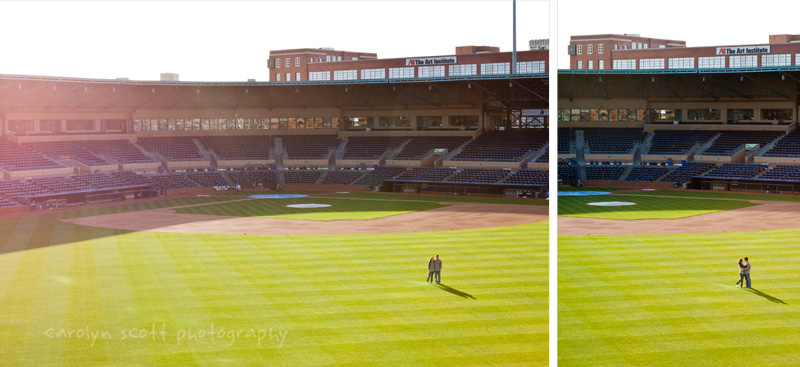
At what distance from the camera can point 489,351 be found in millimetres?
17656

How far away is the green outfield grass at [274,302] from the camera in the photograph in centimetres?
1777

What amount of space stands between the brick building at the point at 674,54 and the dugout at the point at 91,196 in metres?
50.2

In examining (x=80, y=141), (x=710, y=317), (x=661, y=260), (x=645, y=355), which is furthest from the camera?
(x=80, y=141)

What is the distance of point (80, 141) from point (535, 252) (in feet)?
179

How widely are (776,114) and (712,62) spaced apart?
2923 centimetres

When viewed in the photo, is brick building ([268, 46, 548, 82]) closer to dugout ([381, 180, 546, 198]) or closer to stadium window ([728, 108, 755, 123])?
stadium window ([728, 108, 755, 123])

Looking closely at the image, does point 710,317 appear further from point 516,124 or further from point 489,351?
point 516,124

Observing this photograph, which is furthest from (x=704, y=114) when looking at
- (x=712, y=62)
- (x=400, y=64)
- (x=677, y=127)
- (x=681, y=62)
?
(x=400, y=64)

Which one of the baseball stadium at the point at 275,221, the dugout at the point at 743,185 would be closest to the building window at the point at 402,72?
the baseball stadium at the point at 275,221

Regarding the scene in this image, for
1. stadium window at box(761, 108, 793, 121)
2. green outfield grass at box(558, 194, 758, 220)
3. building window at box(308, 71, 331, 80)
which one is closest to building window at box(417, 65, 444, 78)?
building window at box(308, 71, 331, 80)

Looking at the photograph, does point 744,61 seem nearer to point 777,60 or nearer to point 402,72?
point 777,60

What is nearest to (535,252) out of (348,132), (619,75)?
(619,75)

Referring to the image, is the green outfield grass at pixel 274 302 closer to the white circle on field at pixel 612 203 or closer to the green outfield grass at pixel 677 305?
the green outfield grass at pixel 677 305

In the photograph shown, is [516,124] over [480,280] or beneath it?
over
